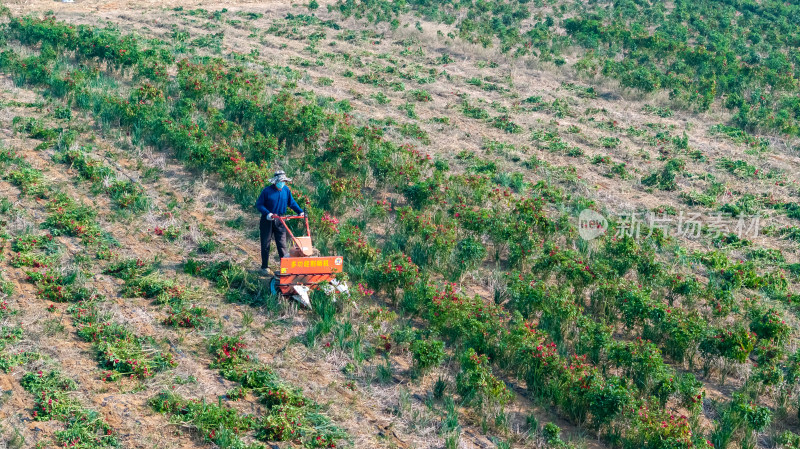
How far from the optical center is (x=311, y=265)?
32.7 ft

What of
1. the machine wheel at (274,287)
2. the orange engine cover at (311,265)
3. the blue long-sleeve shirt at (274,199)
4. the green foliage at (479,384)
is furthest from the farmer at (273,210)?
the green foliage at (479,384)

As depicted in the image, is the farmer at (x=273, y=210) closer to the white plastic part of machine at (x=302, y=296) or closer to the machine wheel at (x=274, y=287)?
the machine wheel at (x=274, y=287)

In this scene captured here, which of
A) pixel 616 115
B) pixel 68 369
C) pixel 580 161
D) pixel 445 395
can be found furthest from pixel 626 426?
pixel 616 115

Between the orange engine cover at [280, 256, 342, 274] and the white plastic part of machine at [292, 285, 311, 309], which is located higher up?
the orange engine cover at [280, 256, 342, 274]

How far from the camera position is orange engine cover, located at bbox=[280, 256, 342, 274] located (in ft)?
32.3

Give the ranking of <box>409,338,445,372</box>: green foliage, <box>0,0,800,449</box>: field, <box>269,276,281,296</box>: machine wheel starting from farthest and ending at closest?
<box>269,276,281,296</box>: machine wheel < <box>409,338,445,372</box>: green foliage < <box>0,0,800,449</box>: field

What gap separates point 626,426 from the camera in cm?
823

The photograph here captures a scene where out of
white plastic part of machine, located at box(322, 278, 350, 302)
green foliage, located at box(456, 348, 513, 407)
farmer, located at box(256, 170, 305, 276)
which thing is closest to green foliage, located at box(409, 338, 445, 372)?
green foliage, located at box(456, 348, 513, 407)

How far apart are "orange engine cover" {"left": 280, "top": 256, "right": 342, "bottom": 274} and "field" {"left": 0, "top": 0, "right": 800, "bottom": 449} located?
43 cm

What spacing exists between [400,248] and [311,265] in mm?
2460

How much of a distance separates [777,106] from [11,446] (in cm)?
2057

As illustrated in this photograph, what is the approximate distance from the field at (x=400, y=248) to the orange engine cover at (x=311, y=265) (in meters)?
0.43

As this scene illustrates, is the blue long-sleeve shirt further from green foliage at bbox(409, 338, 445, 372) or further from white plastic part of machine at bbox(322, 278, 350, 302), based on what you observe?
green foliage at bbox(409, 338, 445, 372)

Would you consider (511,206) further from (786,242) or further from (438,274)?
(786,242)
